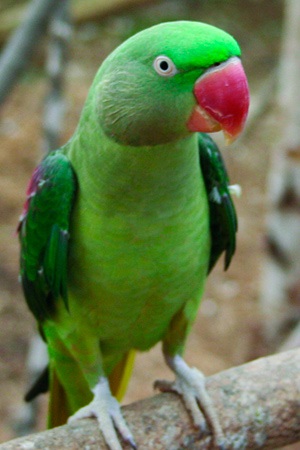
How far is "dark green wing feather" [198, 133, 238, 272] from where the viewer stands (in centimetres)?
197

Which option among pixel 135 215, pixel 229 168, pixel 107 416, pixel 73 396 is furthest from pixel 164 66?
pixel 229 168

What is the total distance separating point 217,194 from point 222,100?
21.1 inches

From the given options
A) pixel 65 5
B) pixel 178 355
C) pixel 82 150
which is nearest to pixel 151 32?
pixel 82 150

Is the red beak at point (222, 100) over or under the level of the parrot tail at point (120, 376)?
over

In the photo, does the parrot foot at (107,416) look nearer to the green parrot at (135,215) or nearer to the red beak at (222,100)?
the green parrot at (135,215)

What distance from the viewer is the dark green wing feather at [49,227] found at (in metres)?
1.84

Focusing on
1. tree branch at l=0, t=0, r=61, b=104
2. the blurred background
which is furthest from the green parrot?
the blurred background

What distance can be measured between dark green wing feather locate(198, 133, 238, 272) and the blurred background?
2.97 ft

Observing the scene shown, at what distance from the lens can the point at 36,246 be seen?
196 cm

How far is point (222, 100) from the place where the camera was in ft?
4.89

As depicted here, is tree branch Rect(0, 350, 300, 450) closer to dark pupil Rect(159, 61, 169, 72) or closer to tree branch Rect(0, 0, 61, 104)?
dark pupil Rect(159, 61, 169, 72)

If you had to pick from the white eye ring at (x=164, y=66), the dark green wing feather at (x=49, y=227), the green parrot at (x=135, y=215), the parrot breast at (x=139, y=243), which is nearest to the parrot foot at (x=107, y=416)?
the green parrot at (x=135, y=215)

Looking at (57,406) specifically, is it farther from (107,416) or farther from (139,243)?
(139,243)

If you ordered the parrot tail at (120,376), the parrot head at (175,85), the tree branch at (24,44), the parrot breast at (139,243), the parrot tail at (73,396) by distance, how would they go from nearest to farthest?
1. the parrot head at (175,85)
2. the parrot breast at (139,243)
3. the parrot tail at (73,396)
4. the parrot tail at (120,376)
5. the tree branch at (24,44)
